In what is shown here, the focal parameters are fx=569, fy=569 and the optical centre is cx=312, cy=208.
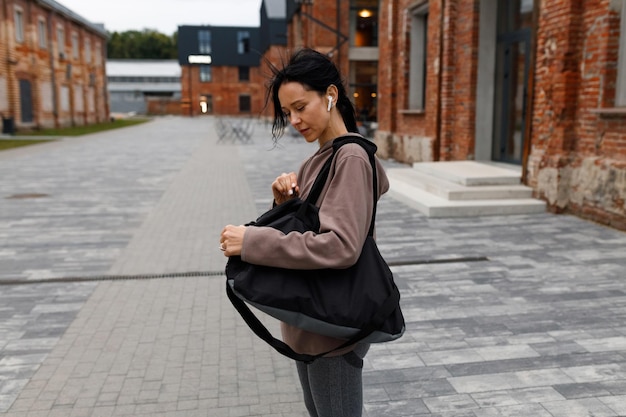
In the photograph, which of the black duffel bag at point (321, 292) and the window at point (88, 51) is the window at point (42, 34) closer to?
the window at point (88, 51)

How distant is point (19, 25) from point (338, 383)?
36.4 m

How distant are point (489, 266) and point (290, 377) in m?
3.02

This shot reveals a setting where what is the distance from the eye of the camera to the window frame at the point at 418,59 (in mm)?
15414

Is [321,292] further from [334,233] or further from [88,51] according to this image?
[88,51]

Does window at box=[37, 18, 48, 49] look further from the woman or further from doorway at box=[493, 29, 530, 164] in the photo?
the woman

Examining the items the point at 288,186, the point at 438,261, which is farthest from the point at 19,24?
the point at 288,186

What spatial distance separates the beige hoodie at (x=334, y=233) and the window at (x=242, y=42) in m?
72.4

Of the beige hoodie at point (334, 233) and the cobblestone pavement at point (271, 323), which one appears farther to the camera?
the cobblestone pavement at point (271, 323)

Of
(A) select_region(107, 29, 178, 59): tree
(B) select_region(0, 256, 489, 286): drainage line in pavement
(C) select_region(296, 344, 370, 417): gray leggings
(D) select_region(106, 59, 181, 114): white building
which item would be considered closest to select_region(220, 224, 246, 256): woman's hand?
(C) select_region(296, 344, 370, 417): gray leggings

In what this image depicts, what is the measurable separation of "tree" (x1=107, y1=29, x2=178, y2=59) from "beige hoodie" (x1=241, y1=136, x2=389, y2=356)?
380 ft

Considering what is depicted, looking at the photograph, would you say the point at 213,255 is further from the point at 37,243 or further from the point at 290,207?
the point at 290,207

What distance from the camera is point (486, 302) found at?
4773 mm

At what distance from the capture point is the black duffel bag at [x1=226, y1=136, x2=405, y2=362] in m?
1.64

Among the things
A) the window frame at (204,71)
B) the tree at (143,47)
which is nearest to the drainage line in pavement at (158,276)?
the window frame at (204,71)
